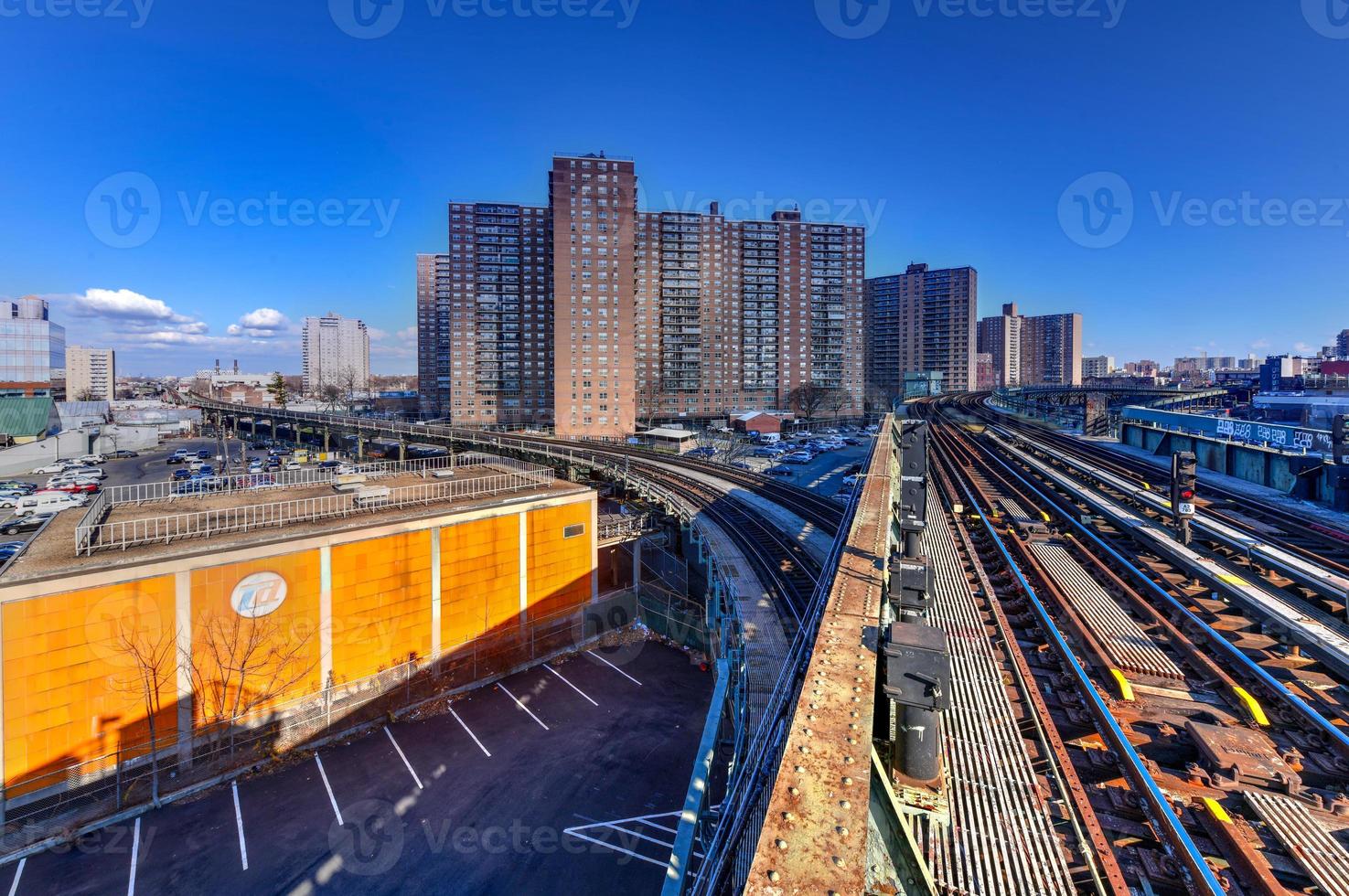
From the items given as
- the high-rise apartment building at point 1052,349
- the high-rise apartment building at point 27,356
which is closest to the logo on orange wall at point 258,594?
the high-rise apartment building at point 27,356

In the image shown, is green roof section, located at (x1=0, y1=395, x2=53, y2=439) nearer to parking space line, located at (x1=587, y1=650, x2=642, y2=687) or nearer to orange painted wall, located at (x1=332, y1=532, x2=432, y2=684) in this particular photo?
orange painted wall, located at (x1=332, y1=532, x2=432, y2=684)

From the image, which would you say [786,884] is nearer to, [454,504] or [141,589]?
[141,589]

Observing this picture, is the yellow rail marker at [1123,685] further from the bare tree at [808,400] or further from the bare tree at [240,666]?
the bare tree at [808,400]

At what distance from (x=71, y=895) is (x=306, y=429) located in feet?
201

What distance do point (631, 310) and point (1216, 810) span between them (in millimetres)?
60862

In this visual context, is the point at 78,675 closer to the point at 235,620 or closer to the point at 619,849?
the point at 235,620

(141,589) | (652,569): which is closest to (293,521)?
(141,589)

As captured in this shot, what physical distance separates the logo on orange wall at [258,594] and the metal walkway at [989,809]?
14358 mm

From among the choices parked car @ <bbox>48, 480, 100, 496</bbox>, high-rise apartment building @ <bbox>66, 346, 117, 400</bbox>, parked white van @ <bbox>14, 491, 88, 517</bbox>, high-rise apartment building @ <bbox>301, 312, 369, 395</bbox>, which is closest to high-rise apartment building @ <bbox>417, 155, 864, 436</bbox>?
parked car @ <bbox>48, 480, 100, 496</bbox>

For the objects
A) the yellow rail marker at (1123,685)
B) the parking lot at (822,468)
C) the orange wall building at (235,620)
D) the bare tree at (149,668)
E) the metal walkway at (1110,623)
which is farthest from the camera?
the parking lot at (822,468)

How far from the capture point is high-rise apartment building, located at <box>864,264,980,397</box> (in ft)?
340

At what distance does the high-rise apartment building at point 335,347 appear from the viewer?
171 metres

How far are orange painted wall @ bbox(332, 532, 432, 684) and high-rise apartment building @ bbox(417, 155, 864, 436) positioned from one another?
149 ft

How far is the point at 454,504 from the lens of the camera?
664 inches
